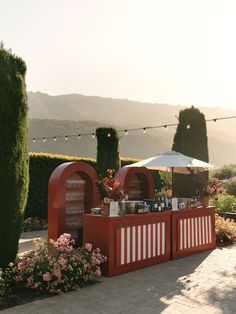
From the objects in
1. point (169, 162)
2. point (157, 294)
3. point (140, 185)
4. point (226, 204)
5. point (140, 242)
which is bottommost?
point (157, 294)

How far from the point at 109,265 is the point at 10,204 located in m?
2.24

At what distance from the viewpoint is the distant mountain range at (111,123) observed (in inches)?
3733

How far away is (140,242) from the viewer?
26.3 ft

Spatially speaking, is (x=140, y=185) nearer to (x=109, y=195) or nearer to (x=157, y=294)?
(x=109, y=195)

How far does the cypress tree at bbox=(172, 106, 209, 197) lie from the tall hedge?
774cm

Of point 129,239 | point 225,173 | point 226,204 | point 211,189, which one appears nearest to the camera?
point 129,239

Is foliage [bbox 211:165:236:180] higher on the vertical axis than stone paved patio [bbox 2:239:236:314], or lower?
higher

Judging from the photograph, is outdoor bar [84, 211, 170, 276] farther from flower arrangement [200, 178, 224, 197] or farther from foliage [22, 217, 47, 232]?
foliage [22, 217, 47, 232]

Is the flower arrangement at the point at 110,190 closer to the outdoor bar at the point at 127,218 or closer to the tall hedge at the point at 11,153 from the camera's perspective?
the outdoor bar at the point at 127,218

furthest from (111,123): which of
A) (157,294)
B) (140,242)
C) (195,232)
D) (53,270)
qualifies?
(157,294)

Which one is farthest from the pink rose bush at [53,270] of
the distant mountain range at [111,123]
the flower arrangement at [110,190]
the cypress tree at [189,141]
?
the distant mountain range at [111,123]

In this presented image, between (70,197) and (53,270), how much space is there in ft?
10.7

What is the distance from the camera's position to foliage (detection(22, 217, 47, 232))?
546 inches

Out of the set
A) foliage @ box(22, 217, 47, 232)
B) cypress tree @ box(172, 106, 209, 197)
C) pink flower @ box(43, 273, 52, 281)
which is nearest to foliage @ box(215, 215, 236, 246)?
cypress tree @ box(172, 106, 209, 197)
